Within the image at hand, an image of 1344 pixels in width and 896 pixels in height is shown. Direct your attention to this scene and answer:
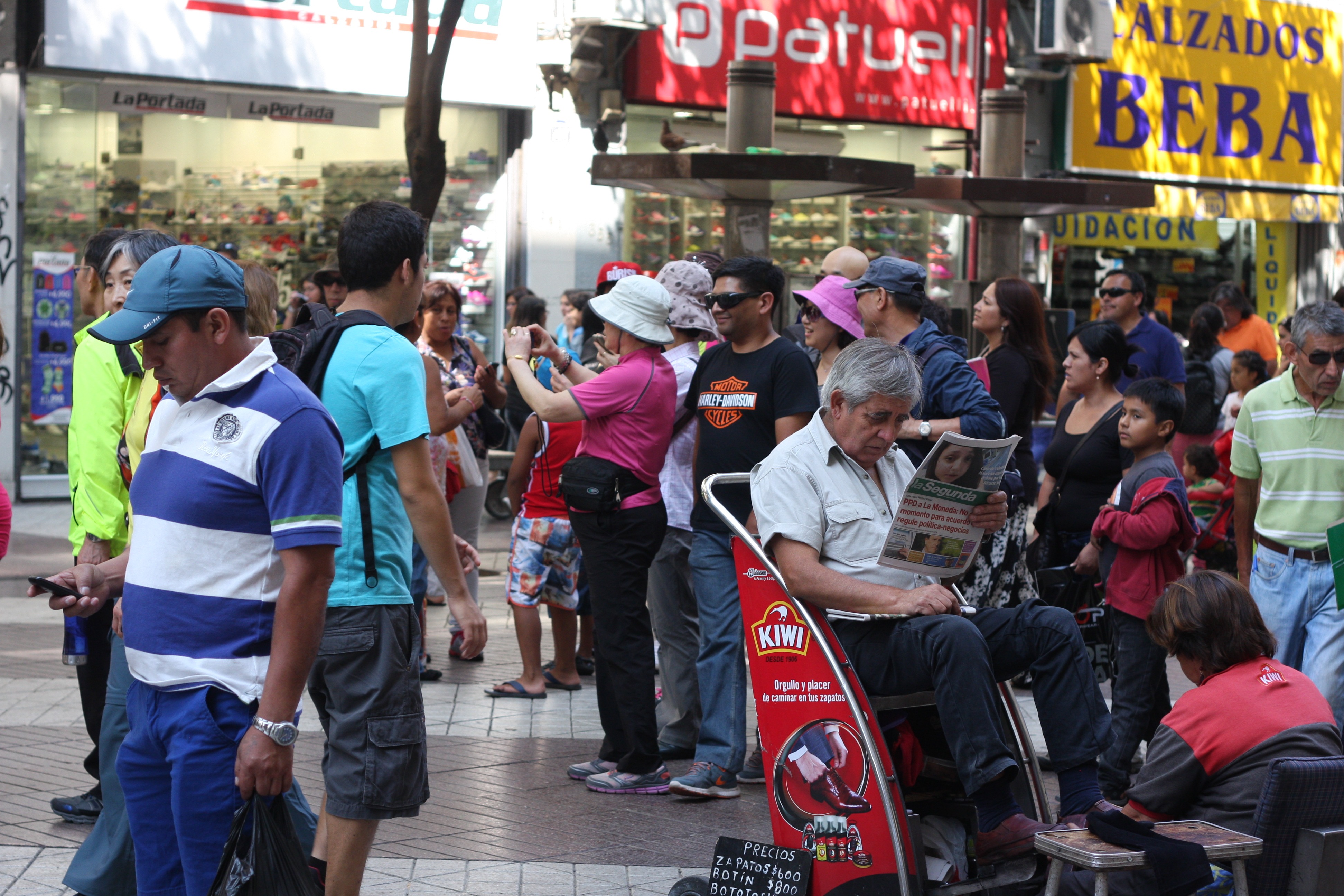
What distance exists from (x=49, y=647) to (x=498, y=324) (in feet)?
29.0

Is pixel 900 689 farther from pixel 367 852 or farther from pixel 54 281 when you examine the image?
pixel 54 281

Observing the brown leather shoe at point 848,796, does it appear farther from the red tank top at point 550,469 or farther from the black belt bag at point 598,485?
the red tank top at point 550,469

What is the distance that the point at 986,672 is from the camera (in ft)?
12.8

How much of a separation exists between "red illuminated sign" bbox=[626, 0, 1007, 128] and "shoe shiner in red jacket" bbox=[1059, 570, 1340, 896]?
13.0 metres

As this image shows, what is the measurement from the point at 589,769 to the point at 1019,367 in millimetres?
2666

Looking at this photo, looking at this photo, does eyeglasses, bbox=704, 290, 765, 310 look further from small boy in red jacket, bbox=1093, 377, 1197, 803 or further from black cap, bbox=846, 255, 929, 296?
small boy in red jacket, bbox=1093, 377, 1197, 803

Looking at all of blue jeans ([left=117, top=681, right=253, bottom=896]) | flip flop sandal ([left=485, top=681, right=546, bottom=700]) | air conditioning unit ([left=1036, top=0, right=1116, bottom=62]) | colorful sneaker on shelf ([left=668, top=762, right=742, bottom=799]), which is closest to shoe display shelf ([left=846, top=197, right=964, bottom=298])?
air conditioning unit ([left=1036, top=0, right=1116, bottom=62])

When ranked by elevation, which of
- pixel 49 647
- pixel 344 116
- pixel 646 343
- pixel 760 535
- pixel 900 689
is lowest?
pixel 49 647

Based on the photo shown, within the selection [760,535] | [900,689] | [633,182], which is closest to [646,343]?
[760,535]

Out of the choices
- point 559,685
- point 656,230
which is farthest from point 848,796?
point 656,230

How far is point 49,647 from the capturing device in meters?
8.56

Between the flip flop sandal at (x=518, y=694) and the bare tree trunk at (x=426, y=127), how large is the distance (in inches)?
183

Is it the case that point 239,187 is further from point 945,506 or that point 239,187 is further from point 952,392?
point 945,506

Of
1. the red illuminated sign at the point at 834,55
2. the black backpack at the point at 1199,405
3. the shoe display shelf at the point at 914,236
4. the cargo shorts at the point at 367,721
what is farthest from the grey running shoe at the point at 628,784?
the shoe display shelf at the point at 914,236
